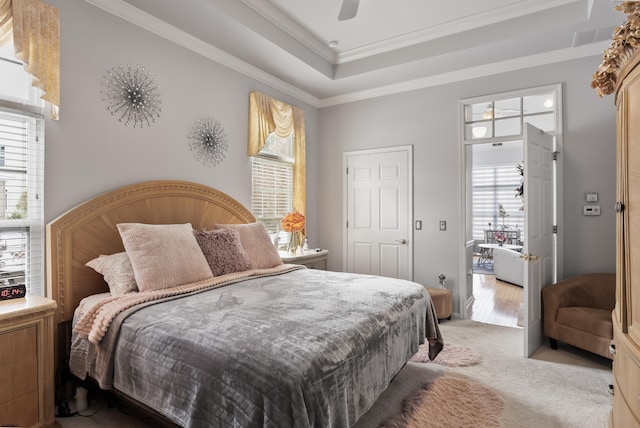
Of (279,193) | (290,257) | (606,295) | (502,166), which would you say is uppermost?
(502,166)

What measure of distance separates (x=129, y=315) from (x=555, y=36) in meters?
4.18

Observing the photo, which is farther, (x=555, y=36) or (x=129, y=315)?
(x=555, y=36)

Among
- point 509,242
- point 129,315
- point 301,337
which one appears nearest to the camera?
point 301,337

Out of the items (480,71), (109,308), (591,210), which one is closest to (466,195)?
(591,210)

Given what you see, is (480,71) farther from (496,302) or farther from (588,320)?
(496,302)

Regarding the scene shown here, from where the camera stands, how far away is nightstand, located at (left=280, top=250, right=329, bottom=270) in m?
3.97

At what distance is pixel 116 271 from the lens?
2346 millimetres

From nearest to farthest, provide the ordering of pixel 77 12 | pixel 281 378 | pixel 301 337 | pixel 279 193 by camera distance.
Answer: pixel 281 378
pixel 301 337
pixel 77 12
pixel 279 193

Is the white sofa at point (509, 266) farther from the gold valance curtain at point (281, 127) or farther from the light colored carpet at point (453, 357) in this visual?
the gold valance curtain at point (281, 127)

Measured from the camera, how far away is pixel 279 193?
450cm

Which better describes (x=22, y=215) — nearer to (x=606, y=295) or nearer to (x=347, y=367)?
(x=347, y=367)

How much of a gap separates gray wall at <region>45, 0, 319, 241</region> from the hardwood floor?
3286 mm

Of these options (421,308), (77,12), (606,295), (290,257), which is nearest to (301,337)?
(421,308)

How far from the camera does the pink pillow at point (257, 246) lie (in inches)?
124
